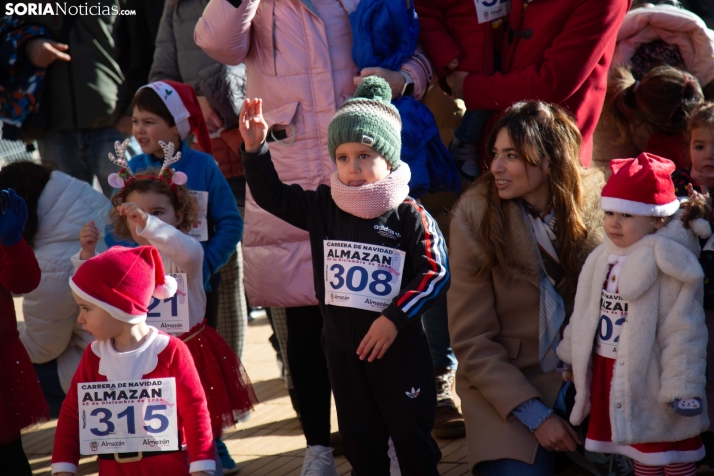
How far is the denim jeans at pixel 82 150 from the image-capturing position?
18.4 ft

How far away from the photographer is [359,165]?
3.20 m

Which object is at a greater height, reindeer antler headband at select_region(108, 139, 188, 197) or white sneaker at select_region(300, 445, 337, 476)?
reindeer antler headband at select_region(108, 139, 188, 197)

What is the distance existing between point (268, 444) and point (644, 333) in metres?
2.12

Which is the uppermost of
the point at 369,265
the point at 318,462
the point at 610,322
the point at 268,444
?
the point at 369,265

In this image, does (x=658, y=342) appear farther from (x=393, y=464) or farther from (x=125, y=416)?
(x=125, y=416)

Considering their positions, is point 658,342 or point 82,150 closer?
point 658,342

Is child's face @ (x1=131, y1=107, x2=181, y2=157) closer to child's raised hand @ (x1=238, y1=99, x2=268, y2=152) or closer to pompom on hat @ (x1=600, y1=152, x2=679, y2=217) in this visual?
child's raised hand @ (x1=238, y1=99, x2=268, y2=152)

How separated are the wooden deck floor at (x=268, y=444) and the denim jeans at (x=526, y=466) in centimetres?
46

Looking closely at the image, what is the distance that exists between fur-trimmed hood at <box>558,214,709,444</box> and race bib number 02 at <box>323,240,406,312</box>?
78 cm

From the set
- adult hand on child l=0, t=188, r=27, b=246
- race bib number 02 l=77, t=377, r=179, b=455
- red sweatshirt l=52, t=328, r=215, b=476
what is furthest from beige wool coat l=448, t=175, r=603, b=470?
adult hand on child l=0, t=188, r=27, b=246

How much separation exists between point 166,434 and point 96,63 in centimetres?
331

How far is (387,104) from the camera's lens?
3.34 m

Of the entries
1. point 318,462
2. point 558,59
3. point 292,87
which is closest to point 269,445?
point 318,462

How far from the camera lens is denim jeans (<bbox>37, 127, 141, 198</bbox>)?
5.61 meters
